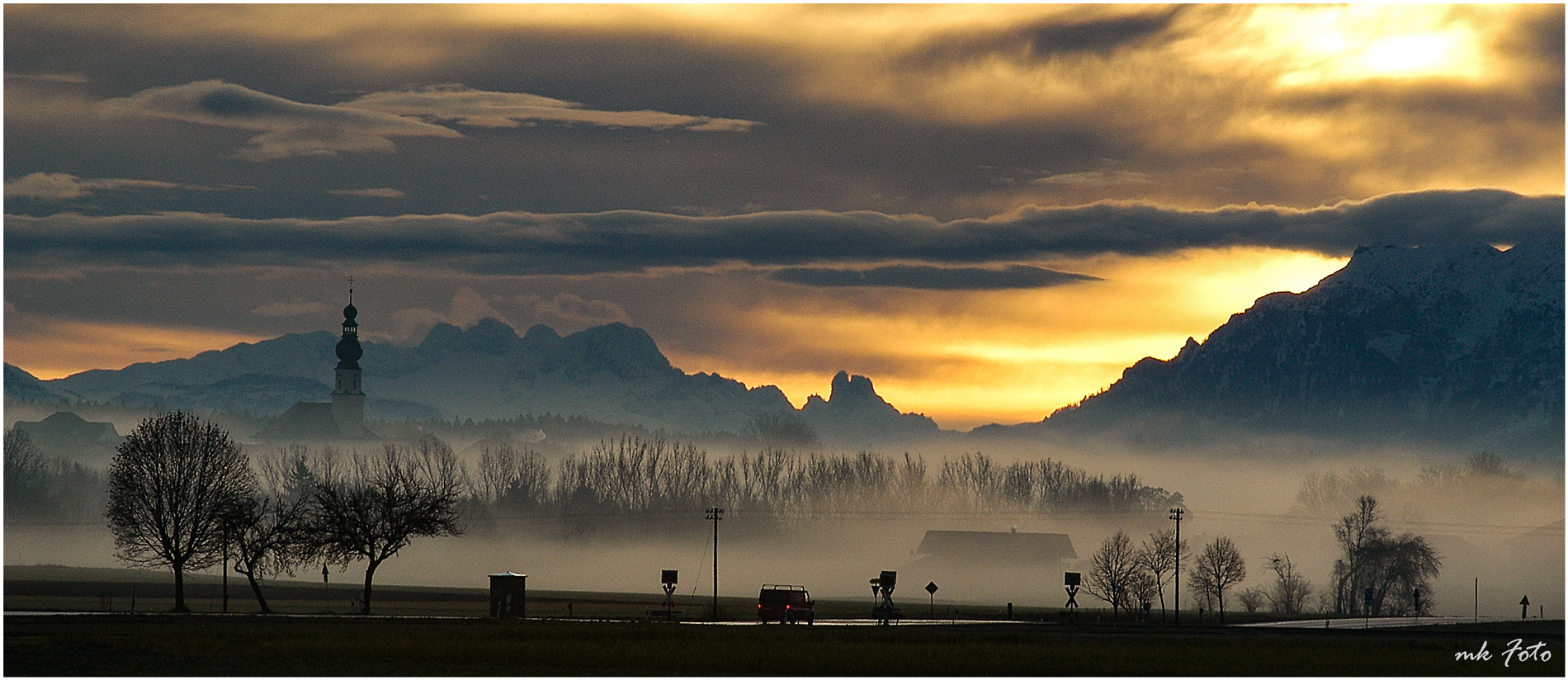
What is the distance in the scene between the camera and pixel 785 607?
96000 millimetres

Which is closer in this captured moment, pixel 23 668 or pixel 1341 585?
pixel 23 668

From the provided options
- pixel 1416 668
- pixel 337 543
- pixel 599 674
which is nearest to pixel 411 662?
pixel 599 674

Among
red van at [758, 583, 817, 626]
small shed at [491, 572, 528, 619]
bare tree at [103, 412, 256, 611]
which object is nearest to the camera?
red van at [758, 583, 817, 626]

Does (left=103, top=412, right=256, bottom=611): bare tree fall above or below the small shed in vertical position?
above

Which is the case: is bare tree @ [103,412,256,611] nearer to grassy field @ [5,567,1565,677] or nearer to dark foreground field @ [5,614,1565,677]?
grassy field @ [5,567,1565,677]

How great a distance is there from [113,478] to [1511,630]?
3582 inches

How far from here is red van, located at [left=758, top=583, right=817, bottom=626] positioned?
9581cm

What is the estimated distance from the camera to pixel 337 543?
118 m

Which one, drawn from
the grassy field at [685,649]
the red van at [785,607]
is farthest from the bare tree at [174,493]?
the red van at [785,607]

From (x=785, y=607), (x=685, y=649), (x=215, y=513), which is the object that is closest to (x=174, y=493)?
(x=215, y=513)

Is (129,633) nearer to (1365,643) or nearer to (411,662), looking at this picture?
(411,662)

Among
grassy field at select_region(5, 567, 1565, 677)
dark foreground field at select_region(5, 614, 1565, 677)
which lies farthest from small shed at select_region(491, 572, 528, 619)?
dark foreground field at select_region(5, 614, 1565, 677)

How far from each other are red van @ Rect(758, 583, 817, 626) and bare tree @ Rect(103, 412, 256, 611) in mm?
40386

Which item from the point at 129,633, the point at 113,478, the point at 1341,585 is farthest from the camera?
the point at 1341,585
